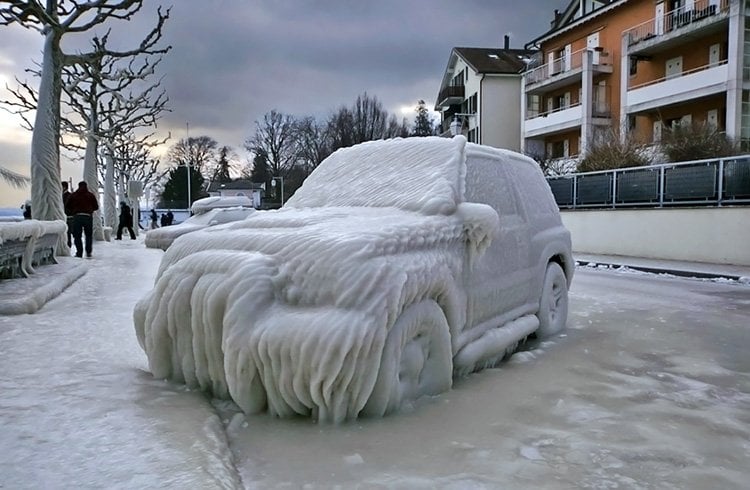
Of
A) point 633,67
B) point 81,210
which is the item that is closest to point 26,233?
point 81,210

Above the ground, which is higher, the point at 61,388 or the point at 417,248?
the point at 417,248

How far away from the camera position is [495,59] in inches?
1731

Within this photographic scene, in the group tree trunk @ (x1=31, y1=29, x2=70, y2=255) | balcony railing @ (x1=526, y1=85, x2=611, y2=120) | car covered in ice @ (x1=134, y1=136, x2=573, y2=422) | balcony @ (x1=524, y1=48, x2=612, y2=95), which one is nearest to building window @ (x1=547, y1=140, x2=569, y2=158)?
balcony railing @ (x1=526, y1=85, x2=611, y2=120)

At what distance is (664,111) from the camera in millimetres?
26797

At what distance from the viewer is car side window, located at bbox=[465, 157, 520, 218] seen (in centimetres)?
411

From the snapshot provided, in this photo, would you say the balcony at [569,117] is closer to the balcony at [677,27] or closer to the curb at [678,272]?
the balcony at [677,27]

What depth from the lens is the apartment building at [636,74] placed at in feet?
73.4

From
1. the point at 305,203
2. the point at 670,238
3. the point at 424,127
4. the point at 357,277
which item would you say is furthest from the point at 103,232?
the point at 424,127

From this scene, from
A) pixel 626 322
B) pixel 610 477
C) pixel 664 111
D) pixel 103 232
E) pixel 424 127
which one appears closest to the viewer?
pixel 610 477

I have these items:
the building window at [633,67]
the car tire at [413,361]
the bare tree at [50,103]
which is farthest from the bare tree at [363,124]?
the car tire at [413,361]

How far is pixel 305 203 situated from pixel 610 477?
9.13 feet

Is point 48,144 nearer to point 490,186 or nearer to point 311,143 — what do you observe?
point 490,186

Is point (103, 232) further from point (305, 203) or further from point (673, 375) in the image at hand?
point (673, 375)

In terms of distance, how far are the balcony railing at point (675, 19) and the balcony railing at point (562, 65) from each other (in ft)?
9.00
